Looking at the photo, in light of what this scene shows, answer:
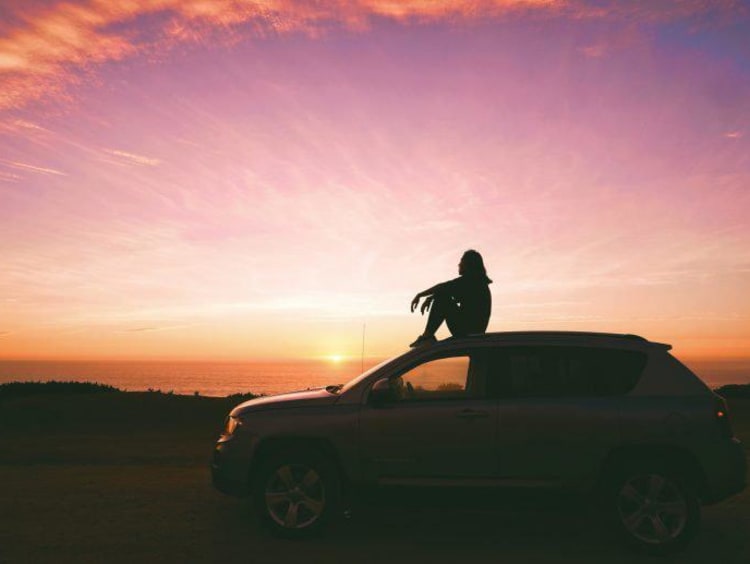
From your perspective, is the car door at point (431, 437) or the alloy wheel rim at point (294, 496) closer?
the car door at point (431, 437)

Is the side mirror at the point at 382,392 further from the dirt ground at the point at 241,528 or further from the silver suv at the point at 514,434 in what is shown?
the dirt ground at the point at 241,528

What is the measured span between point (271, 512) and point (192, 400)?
49.3ft

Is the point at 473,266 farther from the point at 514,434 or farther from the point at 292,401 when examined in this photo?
the point at 292,401

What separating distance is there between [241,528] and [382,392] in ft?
7.06

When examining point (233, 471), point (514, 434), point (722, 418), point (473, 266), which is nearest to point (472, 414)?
point (514, 434)

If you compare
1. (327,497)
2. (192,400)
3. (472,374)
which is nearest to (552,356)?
(472,374)

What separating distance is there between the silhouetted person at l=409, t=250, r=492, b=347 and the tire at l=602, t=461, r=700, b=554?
130 inches

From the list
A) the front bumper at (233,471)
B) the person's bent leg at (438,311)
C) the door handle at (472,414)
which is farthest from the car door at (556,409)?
the person's bent leg at (438,311)

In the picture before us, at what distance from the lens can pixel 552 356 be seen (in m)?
6.80

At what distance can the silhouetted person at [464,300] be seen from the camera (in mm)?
9344

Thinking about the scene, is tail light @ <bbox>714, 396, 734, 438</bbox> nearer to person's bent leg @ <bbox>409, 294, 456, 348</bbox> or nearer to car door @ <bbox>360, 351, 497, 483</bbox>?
car door @ <bbox>360, 351, 497, 483</bbox>

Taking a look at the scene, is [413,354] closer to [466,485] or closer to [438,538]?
[466,485]

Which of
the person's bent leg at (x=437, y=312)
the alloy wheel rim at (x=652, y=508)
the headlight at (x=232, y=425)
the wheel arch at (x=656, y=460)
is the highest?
the person's bent leg at (x=437, y=312)

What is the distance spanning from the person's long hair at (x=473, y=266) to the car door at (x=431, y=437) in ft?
9.18
